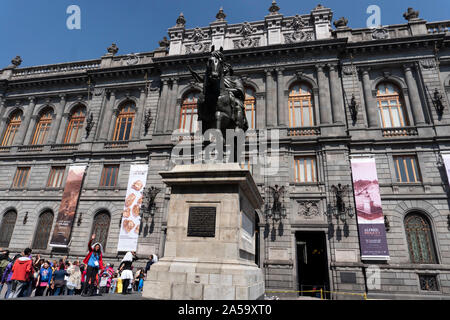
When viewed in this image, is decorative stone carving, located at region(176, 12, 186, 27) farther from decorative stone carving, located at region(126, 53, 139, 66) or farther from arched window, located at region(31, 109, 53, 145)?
arched window, located at region(31, 109, 53, 145)

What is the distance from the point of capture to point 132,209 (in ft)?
67.1

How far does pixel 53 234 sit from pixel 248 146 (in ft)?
56.4

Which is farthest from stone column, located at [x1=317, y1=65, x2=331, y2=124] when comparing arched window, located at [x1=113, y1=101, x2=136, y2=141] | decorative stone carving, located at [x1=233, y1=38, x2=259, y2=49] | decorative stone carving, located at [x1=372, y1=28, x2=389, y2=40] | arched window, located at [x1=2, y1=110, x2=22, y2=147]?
arched window, located at [x1=2, y1=110, x2=22, y2=147]

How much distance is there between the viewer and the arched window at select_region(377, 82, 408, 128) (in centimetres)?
1975

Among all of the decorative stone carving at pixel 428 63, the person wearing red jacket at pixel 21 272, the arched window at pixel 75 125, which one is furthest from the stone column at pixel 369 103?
the arched window at pixel 75 125

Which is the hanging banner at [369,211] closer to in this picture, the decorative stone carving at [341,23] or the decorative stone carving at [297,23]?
the decorative stone carving at [341,23]

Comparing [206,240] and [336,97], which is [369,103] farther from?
[206,240]

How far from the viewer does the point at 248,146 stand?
66.3 feet

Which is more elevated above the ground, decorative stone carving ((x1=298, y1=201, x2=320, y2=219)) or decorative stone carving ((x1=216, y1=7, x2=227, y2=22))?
decorative stone carving ((x1=216, y1=7, x2=227, y2=22))

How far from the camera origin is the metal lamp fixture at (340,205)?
55.5 feet

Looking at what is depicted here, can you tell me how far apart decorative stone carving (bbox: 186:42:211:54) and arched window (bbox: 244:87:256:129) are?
5.89 m

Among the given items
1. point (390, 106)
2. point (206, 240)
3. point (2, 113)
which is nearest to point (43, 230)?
point (2, 113)

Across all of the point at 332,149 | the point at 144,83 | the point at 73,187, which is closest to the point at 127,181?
the point at 73,187

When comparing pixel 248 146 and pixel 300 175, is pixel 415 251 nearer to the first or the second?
pixel 300 175
